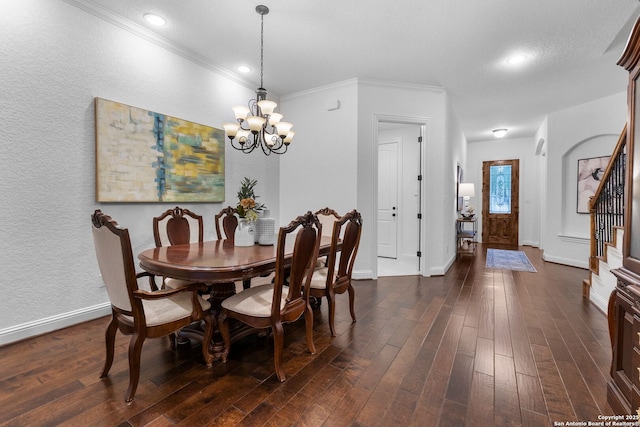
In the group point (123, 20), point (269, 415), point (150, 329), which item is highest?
point (123, 20)

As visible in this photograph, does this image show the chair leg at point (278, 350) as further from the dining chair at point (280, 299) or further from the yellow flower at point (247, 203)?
the yellow flower at point (247, 203)

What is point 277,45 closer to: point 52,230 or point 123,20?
point 123,20

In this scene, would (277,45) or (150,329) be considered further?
(277,45)

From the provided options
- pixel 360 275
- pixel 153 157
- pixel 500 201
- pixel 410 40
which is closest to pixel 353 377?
pixel 360 275

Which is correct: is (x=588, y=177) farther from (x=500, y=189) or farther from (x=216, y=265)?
(x=216, y=265)

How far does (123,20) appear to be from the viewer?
2938 mm

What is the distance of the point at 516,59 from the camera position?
373 cm

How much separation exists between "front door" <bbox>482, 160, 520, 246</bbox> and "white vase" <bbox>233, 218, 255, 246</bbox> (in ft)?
25.9

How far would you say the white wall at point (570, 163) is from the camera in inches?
204

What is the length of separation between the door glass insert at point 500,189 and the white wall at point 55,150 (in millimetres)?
8407

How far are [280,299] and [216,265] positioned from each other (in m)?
0.45

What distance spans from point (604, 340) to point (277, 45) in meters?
4.17

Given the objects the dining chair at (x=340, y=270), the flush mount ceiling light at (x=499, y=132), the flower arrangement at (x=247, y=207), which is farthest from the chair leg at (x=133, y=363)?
the flush mount ceiling light at (x=499, y=132)

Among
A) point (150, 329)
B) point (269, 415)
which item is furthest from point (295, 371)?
point (150, 329)
